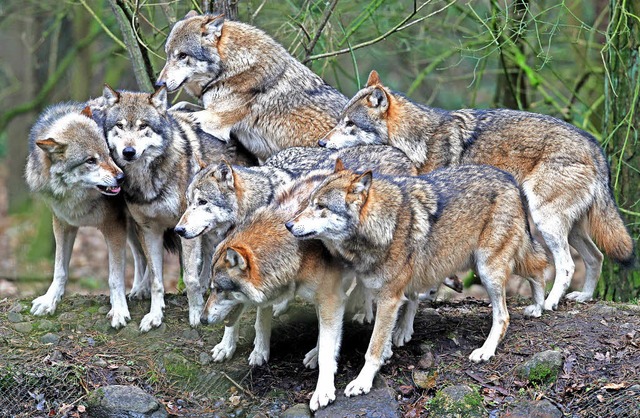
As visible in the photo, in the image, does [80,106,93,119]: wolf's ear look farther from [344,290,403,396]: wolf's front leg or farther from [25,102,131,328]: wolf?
[344,290,403,396]: wolf's front leg

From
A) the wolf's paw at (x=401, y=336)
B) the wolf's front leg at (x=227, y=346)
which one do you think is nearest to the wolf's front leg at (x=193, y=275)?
the wolf's front leg at (x=227, y=346)

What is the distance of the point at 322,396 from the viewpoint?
6.97m

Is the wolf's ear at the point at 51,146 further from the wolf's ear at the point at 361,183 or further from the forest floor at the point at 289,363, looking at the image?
the wolf's ear at the point at 361,183

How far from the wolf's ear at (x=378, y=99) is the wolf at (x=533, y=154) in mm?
11

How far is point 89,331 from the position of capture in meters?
8.19

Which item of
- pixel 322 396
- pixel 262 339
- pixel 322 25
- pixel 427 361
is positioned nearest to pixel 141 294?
pixel 262 339

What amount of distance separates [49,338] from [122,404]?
4.76ft

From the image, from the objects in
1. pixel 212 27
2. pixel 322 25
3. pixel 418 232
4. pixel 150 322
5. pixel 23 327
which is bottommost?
pixel 23 327

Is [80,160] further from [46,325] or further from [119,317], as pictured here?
[46,325]

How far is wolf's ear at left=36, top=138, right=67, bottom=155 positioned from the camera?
7598 mm

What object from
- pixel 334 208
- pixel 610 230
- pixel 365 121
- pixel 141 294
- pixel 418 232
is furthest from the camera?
pixel 141 294

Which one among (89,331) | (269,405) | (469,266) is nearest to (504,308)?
(469,266)

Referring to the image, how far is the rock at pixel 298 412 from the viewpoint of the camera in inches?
274

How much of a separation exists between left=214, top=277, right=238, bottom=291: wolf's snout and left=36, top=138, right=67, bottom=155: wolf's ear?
7.19 ft
